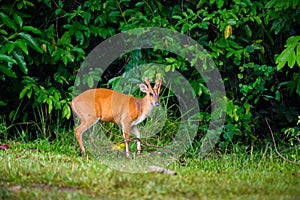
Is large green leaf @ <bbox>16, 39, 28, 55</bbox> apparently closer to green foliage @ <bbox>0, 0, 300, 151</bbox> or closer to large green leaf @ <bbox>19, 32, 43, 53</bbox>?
green foliage @ <bbox>0, 0, 300, 151</bbox>

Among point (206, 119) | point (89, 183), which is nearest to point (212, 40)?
point (206, 119)

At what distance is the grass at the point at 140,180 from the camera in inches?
178

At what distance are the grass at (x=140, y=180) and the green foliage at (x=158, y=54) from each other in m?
1.71

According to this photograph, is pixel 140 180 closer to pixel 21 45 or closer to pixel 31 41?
pixel 21 45

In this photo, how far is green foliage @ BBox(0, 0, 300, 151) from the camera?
306 inches

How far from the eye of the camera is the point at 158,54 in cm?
815

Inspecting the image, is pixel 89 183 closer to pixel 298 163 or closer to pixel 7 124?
pixel 298 163

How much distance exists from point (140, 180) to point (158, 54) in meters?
3.50

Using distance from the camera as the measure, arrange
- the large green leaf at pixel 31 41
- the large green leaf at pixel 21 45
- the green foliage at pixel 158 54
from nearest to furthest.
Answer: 1. the large green leaf at pixel 21 45
2. the large green leaf at pixel 31 41
3. the green foliage at pixel 158 54

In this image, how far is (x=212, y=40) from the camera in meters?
8.60

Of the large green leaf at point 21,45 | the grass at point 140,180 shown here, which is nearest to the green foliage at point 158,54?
the large green leaf at point 21,45

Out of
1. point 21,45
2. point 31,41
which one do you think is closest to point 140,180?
point 21,45

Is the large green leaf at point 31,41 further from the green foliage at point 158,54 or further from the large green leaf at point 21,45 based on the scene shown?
the large green leaf at point 21,45

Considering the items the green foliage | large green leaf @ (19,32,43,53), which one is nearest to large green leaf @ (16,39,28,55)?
the green foliage
